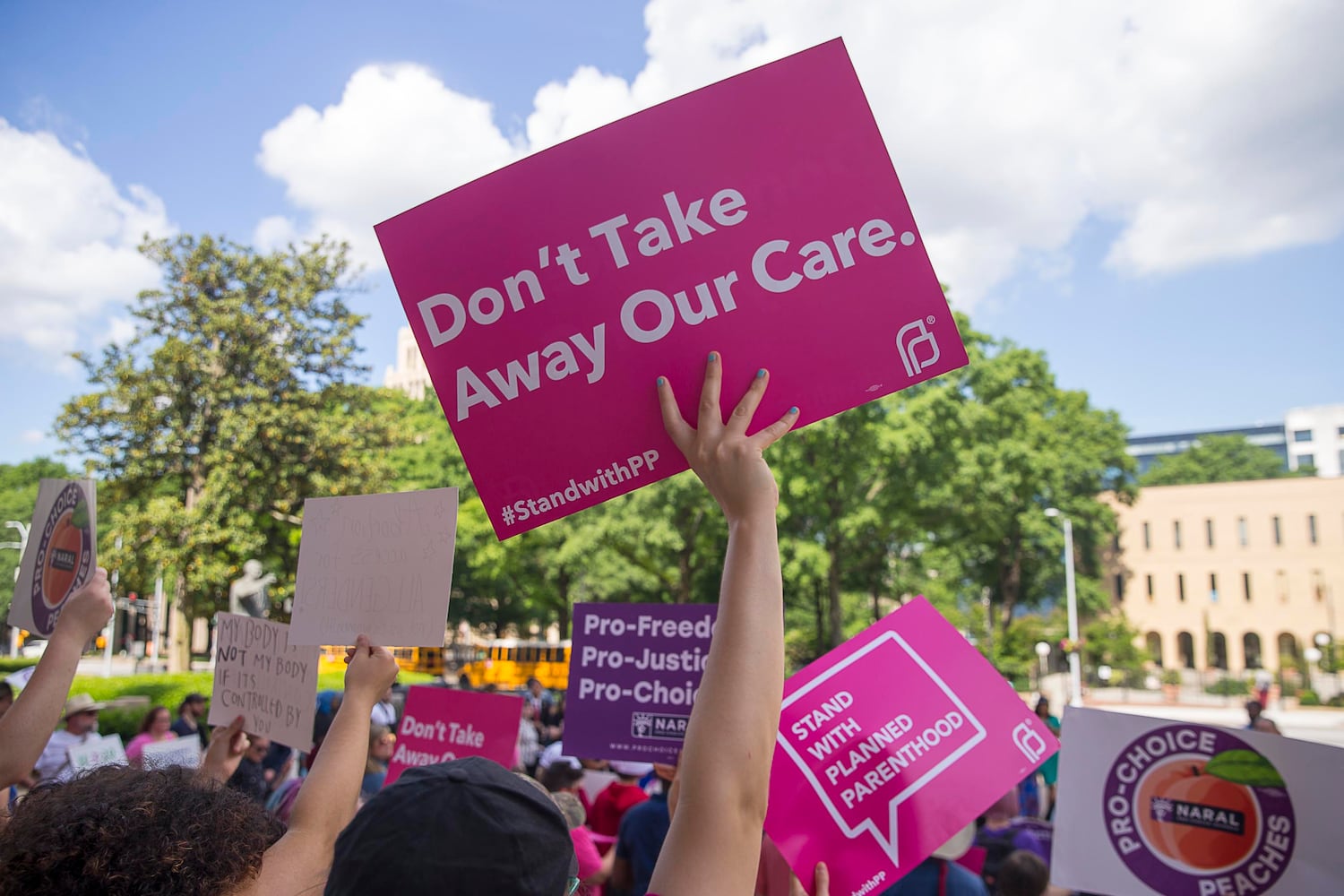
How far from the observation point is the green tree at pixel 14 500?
2196 inches

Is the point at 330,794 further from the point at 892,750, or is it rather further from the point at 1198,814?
the point at 1198,814

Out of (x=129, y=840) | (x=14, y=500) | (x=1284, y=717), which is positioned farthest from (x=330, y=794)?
(x=14, y=500)

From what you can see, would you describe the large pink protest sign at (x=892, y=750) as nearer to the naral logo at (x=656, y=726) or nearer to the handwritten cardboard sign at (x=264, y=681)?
the handwritten cardboard sign at (x=264, y=681)

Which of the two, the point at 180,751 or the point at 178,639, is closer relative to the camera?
the point at 180,751

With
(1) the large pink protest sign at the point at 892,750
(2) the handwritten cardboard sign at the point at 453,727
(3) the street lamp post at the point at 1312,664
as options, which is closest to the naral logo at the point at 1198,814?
(1) the large pink protest sign at the point at 892,750

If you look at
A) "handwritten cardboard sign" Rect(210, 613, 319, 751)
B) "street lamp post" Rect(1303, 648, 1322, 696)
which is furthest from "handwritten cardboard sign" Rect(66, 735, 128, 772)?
"street lamp post" Rect(1303, 648, 1322, 696)

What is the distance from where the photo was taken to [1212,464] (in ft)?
286

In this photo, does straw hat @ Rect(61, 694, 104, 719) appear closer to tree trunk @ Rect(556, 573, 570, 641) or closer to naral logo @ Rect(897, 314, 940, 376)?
naral logo @ Rect(897, 314, 940, 376)

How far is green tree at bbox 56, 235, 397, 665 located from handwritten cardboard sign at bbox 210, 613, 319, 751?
848 inches

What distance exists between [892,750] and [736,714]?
167cm

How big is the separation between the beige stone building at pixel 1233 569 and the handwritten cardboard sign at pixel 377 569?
6857cm

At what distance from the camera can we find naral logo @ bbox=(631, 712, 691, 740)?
15.0ft

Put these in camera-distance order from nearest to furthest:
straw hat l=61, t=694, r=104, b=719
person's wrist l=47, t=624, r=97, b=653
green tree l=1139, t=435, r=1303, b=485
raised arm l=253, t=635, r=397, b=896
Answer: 1. raised arm l=253, t=635, r=397, b=896
2. person's wrist l=47, t=624, r=97, b=653
3. straw hat l=61, t=694, r=104, b=719
4. green tree l=1139, t=435, r=1303, b=485

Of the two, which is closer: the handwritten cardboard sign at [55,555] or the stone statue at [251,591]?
the handwritten cardboard sign at [55,555]
